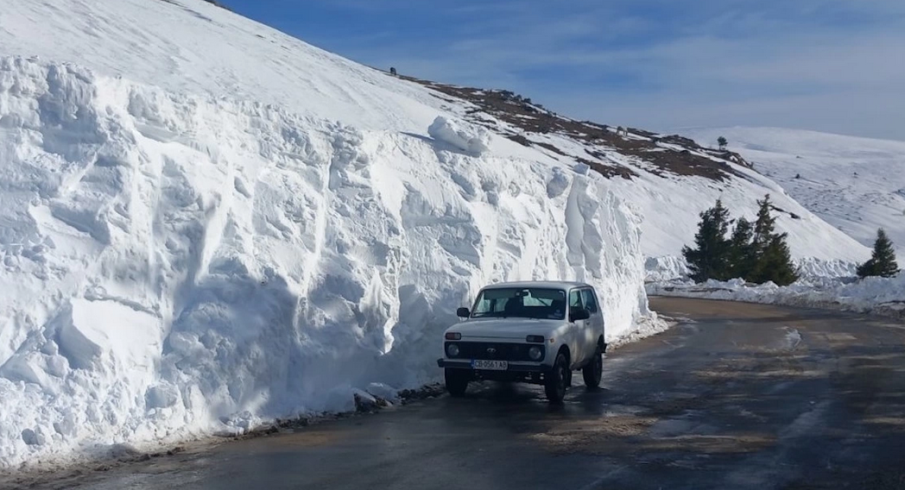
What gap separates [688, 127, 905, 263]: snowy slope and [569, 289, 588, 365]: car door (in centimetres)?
8932

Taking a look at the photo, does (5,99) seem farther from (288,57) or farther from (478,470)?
(288,57)

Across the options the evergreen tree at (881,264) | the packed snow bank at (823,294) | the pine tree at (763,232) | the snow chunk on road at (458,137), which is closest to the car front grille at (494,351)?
the snow chunk on road at (458,137)

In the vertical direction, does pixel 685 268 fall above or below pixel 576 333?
above

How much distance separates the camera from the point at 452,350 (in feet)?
44.2

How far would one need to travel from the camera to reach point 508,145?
29031mm

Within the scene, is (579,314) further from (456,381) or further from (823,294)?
(823,294)

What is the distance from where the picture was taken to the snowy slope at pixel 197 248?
1020 centimetres

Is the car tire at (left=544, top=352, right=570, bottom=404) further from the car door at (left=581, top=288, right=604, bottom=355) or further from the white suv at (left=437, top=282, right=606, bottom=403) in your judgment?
the car door at (left=581, top=288, right=604, bottom=355)

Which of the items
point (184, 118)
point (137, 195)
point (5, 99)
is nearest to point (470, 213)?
point (184, 118)

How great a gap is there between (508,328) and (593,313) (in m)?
2.74

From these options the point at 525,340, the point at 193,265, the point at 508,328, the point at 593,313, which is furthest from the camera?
the point at 593,313

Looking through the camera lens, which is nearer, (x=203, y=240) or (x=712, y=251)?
(x=203, y=240)

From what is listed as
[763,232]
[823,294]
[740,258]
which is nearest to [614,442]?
[823,294]

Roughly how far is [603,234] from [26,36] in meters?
14.4
